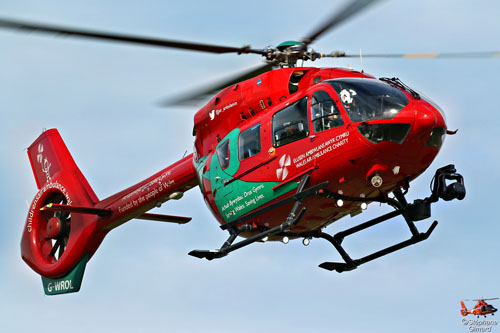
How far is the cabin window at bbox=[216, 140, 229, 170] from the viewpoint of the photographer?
16109mm

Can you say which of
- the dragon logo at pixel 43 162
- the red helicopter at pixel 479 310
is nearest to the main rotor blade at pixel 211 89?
the dragon logo at pixel 43 162

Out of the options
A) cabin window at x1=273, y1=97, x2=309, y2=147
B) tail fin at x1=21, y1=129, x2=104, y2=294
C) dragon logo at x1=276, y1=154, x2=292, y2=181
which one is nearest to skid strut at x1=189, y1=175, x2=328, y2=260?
dragon logo at x1=276, y1=154, x2=292, y2=181

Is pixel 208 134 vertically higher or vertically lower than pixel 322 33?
lower

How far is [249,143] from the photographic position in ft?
51.0

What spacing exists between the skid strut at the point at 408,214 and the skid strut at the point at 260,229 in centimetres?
44

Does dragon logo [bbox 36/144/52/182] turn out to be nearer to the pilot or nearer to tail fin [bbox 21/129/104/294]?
tail fin [bbox 21/129/104/294]

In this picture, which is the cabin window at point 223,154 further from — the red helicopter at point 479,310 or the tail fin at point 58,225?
the red helicopter at point 479,310

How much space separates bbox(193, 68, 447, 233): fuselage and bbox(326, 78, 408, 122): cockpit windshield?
0.02 meters

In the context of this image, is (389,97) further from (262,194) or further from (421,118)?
(262,194)

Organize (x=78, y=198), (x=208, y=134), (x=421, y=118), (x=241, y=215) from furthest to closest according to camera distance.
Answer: (x=78, y=198)
(x=208, y=134)
(x=241, y=215)
(x=421, y=118)

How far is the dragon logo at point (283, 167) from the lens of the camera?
14.8 m

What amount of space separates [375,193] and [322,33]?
9.49 feet

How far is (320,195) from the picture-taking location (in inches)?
578

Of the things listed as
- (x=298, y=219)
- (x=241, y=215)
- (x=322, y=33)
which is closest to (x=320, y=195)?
(x=298, y=219)
